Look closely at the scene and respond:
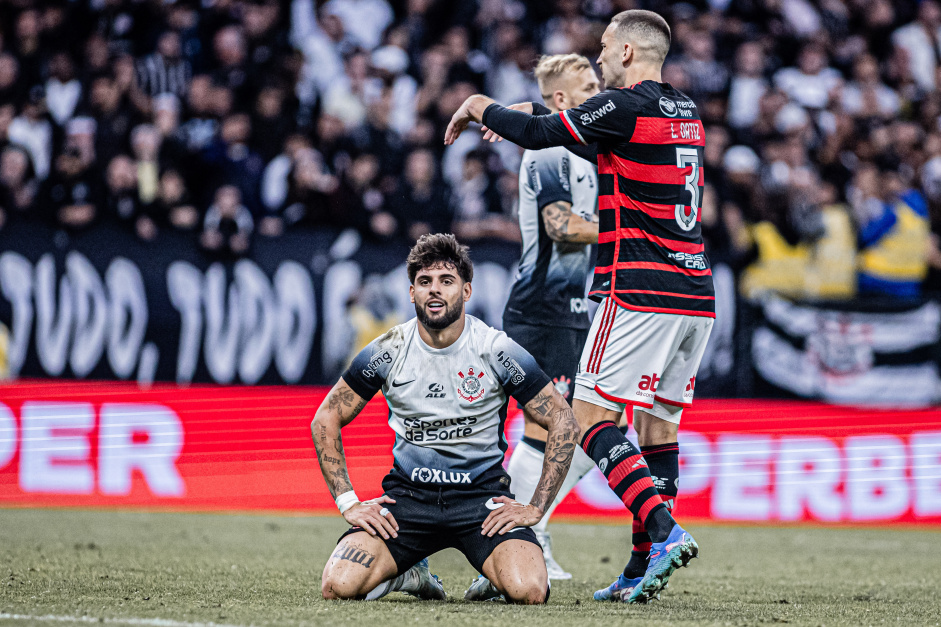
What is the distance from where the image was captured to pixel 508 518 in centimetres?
461

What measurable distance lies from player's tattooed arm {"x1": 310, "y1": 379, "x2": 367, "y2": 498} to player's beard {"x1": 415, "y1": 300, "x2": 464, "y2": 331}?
0.45 m

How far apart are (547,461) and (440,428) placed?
0.47m

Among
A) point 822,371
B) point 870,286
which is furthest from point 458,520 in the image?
point 870,286

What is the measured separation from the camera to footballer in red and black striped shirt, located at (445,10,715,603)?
15.2 feet

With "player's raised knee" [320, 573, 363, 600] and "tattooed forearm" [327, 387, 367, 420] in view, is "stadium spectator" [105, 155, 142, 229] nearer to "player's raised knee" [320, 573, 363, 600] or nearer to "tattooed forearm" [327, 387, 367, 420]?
"tattooed forearm" [327, 387, 367, 420]

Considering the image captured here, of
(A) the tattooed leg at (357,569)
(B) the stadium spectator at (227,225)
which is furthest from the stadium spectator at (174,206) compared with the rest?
(A) the tattooed leg at (357,569)

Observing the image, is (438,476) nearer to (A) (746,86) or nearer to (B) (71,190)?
(B) (71,190)

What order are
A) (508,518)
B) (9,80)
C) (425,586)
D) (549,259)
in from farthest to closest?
(9,80) → (549,259) → (425,586) → (508,518)

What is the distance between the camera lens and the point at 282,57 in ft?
39.3

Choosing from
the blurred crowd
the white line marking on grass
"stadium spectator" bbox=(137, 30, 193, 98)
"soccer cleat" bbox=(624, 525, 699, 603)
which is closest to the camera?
the white line marking on grass

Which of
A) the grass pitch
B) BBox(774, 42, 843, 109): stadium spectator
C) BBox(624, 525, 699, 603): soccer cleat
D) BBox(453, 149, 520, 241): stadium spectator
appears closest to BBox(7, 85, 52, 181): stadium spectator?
the grass pitch

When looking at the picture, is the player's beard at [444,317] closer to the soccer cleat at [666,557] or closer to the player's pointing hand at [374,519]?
the player's pointing hand at [374,519]

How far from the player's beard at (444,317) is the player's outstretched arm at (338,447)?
1.48 feet

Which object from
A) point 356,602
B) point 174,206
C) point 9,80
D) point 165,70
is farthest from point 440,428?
point 9,80
